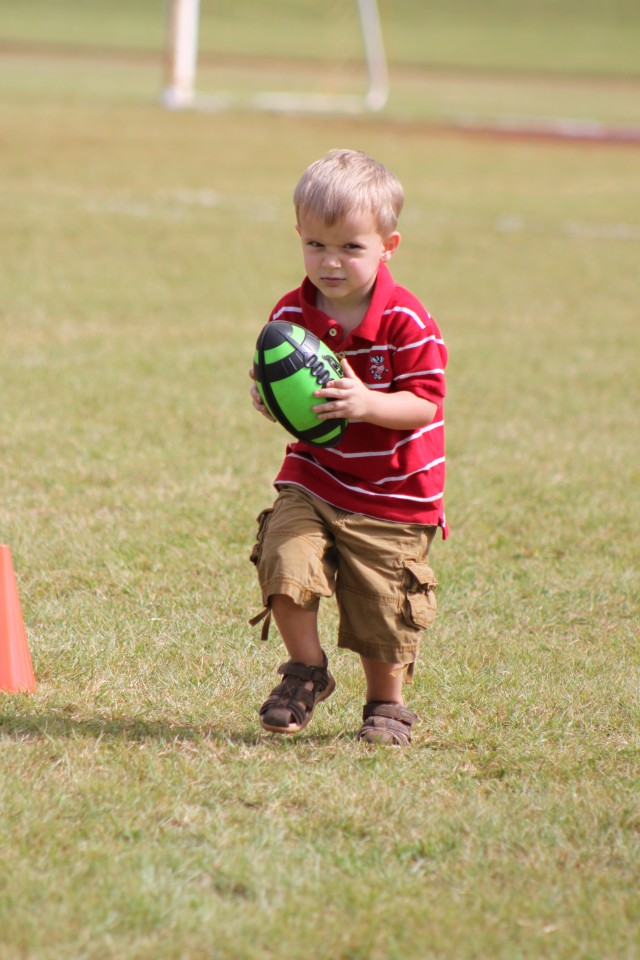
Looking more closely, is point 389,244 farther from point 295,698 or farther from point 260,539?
point 295,698

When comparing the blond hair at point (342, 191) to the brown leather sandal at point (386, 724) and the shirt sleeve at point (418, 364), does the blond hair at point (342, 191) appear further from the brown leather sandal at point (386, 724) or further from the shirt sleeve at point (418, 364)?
the brown leather sandal at point (386, 724)

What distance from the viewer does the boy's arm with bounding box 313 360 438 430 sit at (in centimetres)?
355

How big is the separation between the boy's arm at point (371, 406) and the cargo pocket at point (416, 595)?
1.34 feet

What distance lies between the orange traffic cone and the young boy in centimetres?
78

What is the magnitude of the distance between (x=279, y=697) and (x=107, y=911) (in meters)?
1.00

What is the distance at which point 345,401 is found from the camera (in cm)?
355

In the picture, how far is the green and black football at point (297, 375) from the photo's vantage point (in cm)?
361

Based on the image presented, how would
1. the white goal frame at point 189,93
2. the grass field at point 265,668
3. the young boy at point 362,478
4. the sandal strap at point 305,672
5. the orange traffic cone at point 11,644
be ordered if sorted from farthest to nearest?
the white goal frame at point 189,93 → the orange traffic cone at point 11,644 → the sandal strap at point 305,672 → the young boy at point 362,478 → the grass field at point 265,668

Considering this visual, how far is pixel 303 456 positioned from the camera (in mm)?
3955

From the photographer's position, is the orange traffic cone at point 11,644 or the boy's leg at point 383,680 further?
the orange traffic cone at point 11,644

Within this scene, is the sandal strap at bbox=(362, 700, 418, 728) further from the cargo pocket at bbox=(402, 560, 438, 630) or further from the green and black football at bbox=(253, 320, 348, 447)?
the green and black football at bbox=(253, 320, 348, 447)

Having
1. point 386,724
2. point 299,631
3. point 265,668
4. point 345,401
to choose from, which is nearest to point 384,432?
point 345,401

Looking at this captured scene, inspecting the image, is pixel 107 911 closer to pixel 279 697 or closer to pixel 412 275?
pixel 279 697

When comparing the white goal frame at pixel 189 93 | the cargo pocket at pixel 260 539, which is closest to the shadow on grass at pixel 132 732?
the cargo pocket at pixel 260 539
